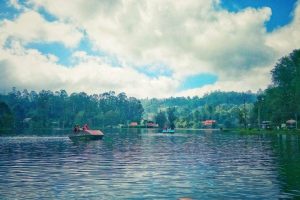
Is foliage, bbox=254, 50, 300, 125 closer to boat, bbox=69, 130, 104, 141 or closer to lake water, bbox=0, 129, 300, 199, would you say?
boat, bbox=69, 130, 104, 141

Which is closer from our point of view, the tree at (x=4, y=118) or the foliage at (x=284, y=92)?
the foliage at (x=284, y=92)

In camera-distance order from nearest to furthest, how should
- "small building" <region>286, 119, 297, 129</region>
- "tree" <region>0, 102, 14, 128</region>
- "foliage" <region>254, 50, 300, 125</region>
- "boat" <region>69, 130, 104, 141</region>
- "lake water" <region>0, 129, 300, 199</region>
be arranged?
"lake water" <region>0, 129, 300, 199</region>, "boat" <region>69, 130, 104, 141</region>, "foliage" <region>254, 50, 300, 125</region>, "small building" <region>286, 119, 297, 129</region>, "tree" <region>0, 102, 14, 128</region>

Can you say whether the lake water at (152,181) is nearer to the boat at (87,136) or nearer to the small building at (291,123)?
the boat at (87,136)

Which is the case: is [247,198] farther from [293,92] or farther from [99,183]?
[293,92]

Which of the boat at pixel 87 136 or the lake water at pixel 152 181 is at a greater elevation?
the boat at pixel 87 136

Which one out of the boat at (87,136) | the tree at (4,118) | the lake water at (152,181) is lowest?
the lake water at (152,181)

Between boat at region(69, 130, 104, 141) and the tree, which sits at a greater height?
the tree

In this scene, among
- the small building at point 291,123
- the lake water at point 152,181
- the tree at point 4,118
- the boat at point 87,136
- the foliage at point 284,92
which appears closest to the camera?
the lake water at point 152,181

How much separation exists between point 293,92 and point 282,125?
2392 centimetres

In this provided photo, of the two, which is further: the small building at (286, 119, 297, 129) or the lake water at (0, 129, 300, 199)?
the small building at (286, 119, 297, 129)

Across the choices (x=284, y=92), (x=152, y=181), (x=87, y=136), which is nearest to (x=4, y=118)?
(x=87, y=136)

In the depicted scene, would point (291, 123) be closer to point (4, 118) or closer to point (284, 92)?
point (284, 92)

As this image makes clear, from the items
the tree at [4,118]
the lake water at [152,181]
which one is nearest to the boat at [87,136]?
the lake water at [152,181]

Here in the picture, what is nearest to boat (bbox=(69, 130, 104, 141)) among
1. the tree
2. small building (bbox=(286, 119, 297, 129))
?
small building (bbox=(286, 119, 297, 129))
